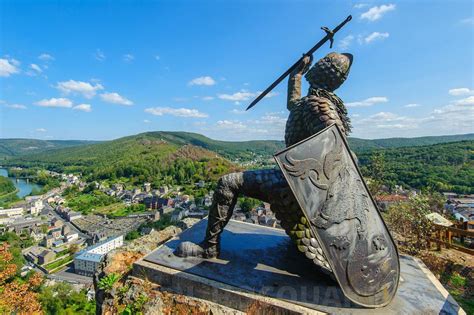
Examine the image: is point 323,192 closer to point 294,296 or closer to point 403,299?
point 294,296

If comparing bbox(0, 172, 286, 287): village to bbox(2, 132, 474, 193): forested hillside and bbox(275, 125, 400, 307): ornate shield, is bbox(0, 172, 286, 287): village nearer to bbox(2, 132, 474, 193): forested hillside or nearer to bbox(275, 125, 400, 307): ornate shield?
bbox(2, 132, 474, 193): forested hillside

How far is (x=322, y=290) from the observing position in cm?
312

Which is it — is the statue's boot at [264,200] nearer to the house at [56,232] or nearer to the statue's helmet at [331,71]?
the statue's helmet at [331,71]

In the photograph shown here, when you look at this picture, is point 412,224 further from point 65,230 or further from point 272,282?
point 65,230

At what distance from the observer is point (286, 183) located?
3.41 metres

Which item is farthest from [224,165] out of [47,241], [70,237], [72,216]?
[47,241]

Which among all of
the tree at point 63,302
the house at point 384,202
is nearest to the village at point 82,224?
the tree at point 63,302

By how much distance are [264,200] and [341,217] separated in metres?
1.10

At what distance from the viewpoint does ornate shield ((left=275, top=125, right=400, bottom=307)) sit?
277 cm

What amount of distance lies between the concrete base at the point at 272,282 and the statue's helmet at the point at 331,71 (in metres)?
2.53

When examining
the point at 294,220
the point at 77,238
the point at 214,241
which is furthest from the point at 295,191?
the point at 77,238

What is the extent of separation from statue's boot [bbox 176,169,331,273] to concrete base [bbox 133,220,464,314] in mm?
268

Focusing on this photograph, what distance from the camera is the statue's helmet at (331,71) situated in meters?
3.61

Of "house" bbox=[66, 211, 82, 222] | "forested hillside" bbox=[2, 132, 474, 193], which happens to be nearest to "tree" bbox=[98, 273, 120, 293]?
"forested hillside" bbox=[2, 132, 474, 193]
